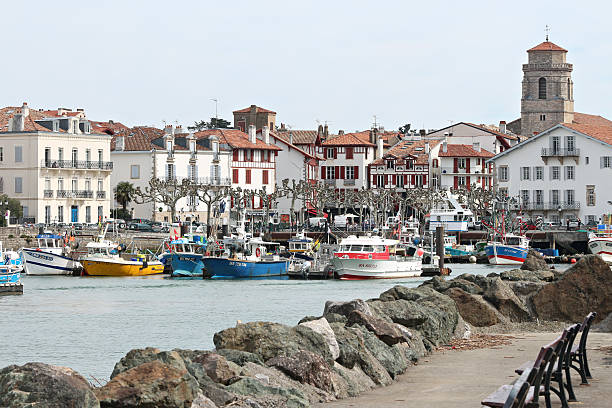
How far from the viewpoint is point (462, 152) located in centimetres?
11600

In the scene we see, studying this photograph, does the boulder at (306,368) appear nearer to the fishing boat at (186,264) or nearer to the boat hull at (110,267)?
the fishing boat at (186,264)

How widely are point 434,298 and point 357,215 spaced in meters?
86.5

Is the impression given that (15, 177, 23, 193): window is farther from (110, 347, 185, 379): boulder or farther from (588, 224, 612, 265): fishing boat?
(110, 347, 185, 379): boulder

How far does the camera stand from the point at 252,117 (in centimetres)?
11669

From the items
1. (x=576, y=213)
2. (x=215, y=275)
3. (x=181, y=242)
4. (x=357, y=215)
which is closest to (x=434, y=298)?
(x=215, y=275)

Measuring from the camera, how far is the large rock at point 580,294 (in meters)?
21.3

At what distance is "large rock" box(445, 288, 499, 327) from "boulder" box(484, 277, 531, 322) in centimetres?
35

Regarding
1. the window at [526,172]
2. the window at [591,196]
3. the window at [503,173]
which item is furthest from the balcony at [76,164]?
the window at [591,196]

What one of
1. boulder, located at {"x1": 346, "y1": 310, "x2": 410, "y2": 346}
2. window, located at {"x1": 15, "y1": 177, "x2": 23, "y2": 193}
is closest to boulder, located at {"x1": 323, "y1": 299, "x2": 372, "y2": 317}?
boulder, located at {"x1": 346, "y1": 310, "x2": 410, "y2": 346}

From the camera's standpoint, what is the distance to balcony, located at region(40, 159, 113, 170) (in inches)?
3364

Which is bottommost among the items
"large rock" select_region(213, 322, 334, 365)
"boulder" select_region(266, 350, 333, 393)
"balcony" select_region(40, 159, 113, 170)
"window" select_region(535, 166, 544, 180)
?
"boulder" select_region(266, 350, 333, 393)

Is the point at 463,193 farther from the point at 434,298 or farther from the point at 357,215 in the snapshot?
the point at 434,298

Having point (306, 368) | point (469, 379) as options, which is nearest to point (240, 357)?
point (306, 368)

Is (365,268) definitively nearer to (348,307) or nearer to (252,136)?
(348,307)
